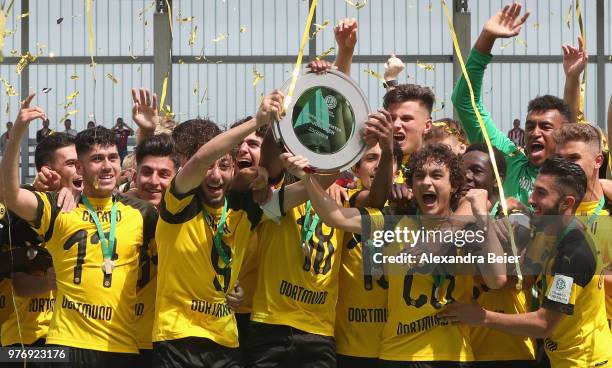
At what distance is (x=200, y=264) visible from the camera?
5.83m

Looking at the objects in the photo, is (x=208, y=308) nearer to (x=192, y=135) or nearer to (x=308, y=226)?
(x=308, y=226)

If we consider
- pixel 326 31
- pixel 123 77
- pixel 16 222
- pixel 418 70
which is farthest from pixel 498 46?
pixel 16 222

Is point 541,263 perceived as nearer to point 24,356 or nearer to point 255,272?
point 255,272

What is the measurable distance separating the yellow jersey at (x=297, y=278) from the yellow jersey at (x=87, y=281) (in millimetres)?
706

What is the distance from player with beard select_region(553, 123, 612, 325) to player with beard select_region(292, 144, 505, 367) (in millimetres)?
646

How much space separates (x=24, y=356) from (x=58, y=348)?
1.63 feet

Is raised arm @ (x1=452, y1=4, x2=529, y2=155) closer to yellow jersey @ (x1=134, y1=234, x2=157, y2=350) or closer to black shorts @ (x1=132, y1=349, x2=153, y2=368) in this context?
yellow jersey @ (x1=134, y1=234, x2=157, y2=350)

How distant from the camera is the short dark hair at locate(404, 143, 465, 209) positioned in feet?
19.3

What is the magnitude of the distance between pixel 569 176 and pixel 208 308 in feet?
6.50

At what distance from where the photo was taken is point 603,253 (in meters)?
5.95

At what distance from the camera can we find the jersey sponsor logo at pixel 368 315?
6.04 m

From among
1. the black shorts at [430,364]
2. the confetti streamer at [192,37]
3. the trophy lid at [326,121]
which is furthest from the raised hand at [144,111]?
the confetti streamer at [192,37]

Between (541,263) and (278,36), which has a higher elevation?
(278,36)

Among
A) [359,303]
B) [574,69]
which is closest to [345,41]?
[359,303]
